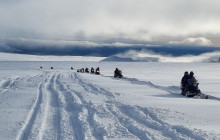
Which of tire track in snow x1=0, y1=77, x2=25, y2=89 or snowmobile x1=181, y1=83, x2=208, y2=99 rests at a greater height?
snowmobile x1=181, y1=83, x2=208, y2=99

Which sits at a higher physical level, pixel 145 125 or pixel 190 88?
pixel 190 88

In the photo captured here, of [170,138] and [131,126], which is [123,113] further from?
[170,138]

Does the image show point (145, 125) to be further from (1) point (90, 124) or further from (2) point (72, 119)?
(2) point (72, 119)

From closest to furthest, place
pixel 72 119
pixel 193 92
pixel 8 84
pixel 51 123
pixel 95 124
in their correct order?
pixel 95 124 < pixel 51 123 < pixel 72 119 < pixel 193 92 < pixel 8 84

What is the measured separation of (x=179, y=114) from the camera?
8.75m

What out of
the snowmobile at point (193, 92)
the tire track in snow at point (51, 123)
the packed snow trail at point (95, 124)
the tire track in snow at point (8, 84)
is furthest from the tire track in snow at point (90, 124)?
the tire track in snow at point (8, 84)

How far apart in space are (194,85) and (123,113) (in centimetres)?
695

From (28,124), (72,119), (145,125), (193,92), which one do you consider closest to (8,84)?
(193,92)

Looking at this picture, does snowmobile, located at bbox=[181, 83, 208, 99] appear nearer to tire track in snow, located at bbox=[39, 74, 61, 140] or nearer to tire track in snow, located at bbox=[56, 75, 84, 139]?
tire track in snow, located at bbox=[56, 75, 84, 139]

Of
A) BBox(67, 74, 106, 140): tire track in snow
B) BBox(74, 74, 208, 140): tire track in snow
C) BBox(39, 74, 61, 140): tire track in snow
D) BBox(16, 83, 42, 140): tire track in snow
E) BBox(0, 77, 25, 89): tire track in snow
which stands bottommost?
BBox(0, 77, 25, 89): tire track in snow

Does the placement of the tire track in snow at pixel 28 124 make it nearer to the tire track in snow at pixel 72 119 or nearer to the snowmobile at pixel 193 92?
the tire track in snow at pixel 72 119

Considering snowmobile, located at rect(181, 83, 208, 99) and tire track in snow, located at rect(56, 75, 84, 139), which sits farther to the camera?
snowmobile, located at rect(181, 83, 208, 99)

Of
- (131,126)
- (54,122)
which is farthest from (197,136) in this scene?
(54,122)

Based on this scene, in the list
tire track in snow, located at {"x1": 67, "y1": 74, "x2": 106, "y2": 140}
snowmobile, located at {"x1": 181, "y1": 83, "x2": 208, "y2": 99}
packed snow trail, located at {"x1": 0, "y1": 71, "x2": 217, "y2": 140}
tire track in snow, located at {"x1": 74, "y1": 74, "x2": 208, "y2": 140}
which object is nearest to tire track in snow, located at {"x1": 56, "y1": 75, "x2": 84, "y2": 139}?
packed snow trail, located at {"x1": 0, "y1": 71, "x2": 217, "y2": 140}
